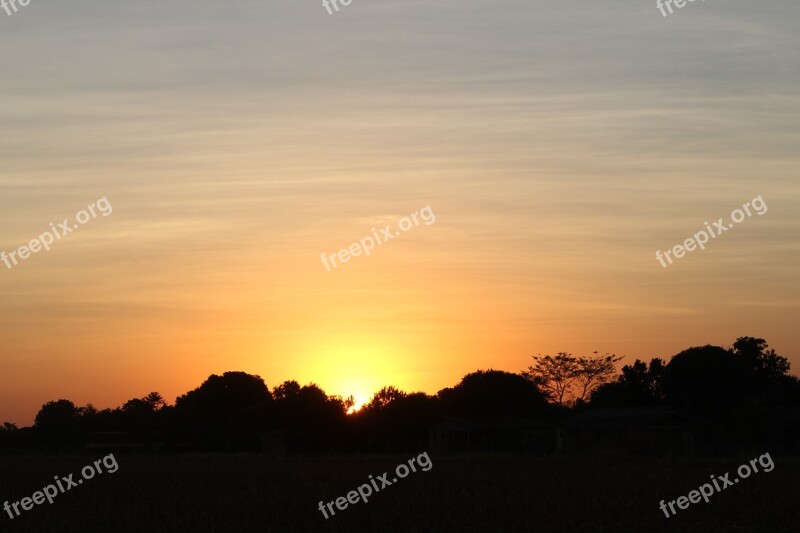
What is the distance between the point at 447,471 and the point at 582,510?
639 inches

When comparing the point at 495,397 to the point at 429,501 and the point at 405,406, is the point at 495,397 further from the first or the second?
the point at 429,501

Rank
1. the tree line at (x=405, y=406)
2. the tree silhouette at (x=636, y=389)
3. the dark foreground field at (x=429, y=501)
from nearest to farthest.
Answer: the dark foreground field at (x=429, y=501) → the tree line at (x=405, y=406) → the tree silhouette at (x=636, y=389)

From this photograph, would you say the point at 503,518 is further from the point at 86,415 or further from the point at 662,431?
the point at 86,415

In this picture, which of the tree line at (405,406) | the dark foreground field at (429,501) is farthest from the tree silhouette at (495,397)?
the dark foreground field at (429,501)

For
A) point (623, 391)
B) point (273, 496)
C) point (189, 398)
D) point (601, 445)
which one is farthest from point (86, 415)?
point (273, 496)

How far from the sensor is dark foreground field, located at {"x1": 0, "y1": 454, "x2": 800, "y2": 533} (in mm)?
31812

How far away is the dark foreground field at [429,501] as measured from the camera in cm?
3181

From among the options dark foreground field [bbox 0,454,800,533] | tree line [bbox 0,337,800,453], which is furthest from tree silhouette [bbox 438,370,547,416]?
dark foreground field [bbox 0,454,800,533]

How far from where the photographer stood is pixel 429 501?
119 ft

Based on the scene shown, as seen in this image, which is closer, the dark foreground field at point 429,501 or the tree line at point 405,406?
the dark foreground field at point 429,501

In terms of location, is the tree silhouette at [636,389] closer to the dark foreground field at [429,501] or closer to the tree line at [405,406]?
the tree line at [405,406]

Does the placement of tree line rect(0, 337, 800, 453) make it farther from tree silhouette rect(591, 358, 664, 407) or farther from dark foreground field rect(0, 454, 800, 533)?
dark foreground field rect(0, 454, 800, 533)

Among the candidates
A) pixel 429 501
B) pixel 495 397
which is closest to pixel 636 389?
pixel 495 397

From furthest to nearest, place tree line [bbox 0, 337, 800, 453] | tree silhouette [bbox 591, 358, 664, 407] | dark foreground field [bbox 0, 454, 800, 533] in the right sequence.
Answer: tree silhouette [bbox 591, 358, 664, 407] < tree line [bbox 0, 337, 800, 453] < dark foreground field [bbox 0, 454, 800, 533]
